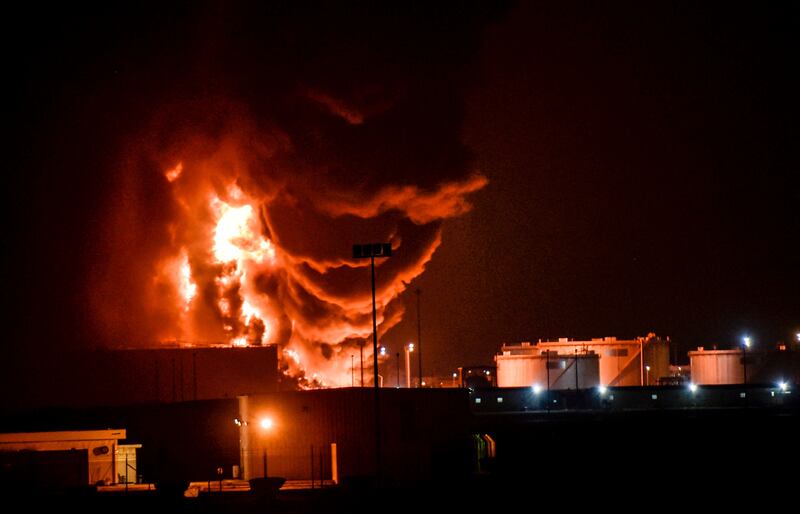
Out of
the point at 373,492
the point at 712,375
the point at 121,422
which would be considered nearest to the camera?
the point at 373,492

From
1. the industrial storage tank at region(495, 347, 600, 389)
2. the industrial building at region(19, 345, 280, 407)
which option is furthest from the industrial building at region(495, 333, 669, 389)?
the industrial building at region(19, 345, 280, 407)

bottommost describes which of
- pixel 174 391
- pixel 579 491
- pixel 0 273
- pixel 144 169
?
pixel 579 491

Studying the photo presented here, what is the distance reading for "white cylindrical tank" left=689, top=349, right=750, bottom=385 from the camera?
8544 cm

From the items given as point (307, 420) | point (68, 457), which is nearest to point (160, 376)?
point (68, 457)

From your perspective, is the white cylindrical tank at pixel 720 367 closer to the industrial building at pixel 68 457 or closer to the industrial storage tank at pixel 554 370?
the industrial storage tank at pixel 554 370

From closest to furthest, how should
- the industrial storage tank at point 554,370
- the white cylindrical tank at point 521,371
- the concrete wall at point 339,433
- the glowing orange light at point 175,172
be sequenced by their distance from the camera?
the concrete wall at point 339,433 < the glowing orange light at point 175,172 < the industrial storage tank at point 554,370 < the white cylindrical tank at point 521,371

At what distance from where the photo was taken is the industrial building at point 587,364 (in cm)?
8050

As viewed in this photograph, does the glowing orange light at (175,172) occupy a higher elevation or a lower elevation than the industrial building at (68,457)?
higher

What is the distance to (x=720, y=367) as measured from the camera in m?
86.1

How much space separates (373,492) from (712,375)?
55335mm

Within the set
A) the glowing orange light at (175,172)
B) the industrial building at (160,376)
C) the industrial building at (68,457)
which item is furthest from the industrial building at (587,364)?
the industrial building at (68,457)

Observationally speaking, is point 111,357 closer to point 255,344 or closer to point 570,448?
point 255,344

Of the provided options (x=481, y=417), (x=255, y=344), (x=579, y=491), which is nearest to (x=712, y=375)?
(x=481, y=417)

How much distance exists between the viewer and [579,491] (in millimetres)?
37625
